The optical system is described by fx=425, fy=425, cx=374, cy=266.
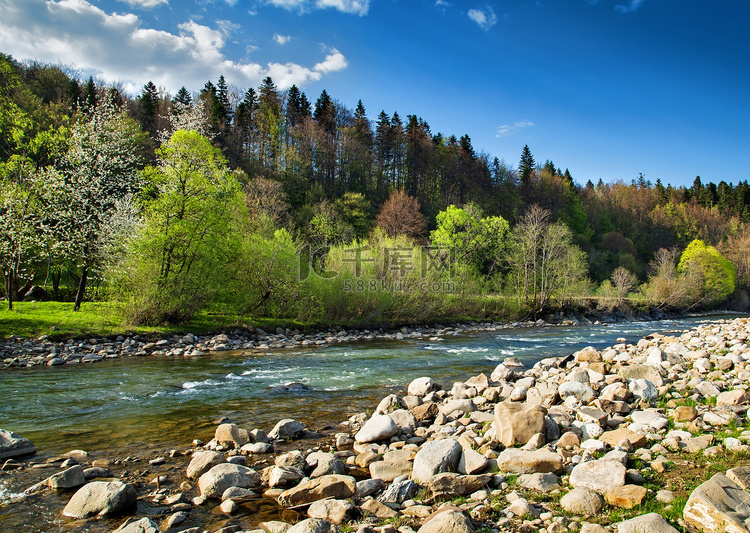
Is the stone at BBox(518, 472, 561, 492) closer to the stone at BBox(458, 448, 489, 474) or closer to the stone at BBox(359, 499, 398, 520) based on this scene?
the stone at BBox(458, 448, 489, 474)

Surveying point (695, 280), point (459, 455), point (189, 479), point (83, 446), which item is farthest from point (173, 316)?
point (695, 280)

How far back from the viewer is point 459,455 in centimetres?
582

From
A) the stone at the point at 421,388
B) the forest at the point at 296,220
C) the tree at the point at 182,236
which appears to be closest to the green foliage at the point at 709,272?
the forest at the point at 296,220

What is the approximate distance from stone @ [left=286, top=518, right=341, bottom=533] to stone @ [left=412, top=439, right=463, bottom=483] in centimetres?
153

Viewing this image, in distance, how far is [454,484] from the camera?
16.7 ft

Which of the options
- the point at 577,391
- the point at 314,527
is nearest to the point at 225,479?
the point at 314,527

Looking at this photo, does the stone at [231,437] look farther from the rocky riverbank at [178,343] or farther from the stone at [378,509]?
the rocky riverbank at [178,343]

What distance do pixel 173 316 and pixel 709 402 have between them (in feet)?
70.0

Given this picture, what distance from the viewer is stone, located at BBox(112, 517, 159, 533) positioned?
437cm

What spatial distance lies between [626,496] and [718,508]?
2.64 ft

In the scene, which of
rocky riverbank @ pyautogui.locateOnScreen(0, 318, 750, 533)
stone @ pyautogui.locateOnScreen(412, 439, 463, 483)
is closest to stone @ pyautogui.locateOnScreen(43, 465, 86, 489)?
rocky riverbank @ pyautogui.locateOnScreen(0, 318, 750, 533)

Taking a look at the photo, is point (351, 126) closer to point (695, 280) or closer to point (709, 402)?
point (695, 280)

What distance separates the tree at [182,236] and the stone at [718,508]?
20776 mm

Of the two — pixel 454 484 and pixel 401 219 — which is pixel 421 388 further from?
pixel 401 219
